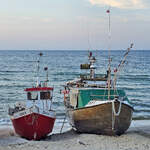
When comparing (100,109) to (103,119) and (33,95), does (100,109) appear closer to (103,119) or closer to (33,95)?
(103,119)

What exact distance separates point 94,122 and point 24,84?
3077 centimetres

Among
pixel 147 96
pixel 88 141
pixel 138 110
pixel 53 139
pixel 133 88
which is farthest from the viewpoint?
pixel 133 88

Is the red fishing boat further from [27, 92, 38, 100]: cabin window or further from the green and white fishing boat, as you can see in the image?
the green and white fishing boat

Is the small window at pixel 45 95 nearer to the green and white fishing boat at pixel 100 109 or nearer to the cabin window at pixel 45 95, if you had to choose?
the cabin window at pixel 45 95

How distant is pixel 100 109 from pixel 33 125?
13.4 feet

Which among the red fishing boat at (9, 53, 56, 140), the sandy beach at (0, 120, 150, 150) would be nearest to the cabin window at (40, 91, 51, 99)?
the red fishing boat at (9, 53, 56, 140)

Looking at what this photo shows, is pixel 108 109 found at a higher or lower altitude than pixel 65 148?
higher

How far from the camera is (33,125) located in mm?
19703

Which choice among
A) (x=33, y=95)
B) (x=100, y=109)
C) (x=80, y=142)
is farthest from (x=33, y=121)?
(x=100, y=109)

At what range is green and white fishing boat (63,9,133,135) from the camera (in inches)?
749

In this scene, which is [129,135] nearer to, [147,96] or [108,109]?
[108,109]

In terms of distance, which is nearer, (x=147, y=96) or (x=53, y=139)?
(x=53, y=139)

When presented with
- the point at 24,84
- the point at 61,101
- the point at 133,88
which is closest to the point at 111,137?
the point at 61,101

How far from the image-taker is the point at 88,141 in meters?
18.7
